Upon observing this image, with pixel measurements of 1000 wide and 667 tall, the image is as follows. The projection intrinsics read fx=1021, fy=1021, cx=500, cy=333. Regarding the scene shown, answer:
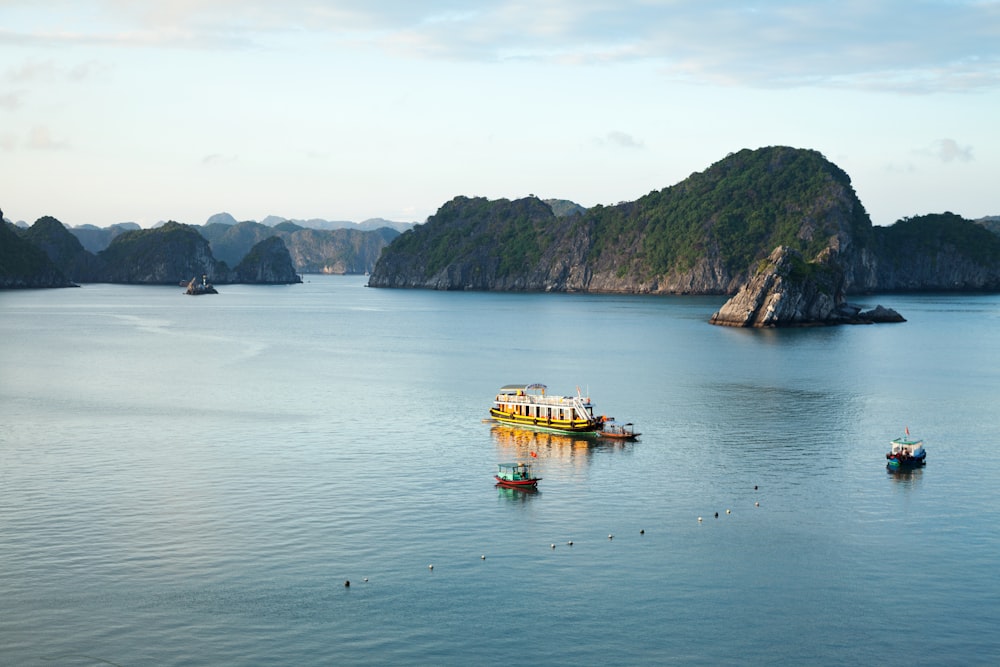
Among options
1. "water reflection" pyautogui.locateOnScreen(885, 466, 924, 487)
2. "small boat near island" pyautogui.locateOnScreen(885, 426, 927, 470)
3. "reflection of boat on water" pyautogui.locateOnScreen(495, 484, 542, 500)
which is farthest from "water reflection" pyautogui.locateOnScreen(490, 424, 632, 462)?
"water reflection" pyautogui.locateOnScreen(885, 466, 924, 487)

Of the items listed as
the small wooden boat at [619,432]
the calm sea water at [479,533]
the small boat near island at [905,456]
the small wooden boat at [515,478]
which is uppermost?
the small boat near island at [905,456]

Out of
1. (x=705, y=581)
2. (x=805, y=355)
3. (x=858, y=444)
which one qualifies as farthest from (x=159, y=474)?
(x=805, y=355)

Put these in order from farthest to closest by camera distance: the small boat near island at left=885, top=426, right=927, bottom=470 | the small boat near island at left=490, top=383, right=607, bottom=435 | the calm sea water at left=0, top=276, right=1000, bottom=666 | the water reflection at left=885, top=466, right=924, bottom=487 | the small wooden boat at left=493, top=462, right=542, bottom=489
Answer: the small boat near island at left=490, top=383, right=607, bottom=435
the small boat near island at left=885, top=426, right=927, bottom=470
the water reflection at left=885, top=466, right=924, bottom=487
the small wooden boat at left=493, top=462, right=542, bottom=489
the calm sea water at left=0, top=276, right=1000, bottom=666

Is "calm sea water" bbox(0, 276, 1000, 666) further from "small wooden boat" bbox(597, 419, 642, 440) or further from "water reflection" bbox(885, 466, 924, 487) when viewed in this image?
"small wooden boat" bbox(597, 419, 642, 440)

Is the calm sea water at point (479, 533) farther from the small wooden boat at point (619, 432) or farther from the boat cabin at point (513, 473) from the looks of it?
the small wooden boat at point (619, 432)

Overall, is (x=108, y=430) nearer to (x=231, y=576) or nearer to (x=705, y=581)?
(x=231, y=576)

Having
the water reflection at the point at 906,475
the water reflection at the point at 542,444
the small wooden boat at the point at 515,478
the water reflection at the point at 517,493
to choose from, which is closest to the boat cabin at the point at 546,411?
the water reflection at the point at 542,444
